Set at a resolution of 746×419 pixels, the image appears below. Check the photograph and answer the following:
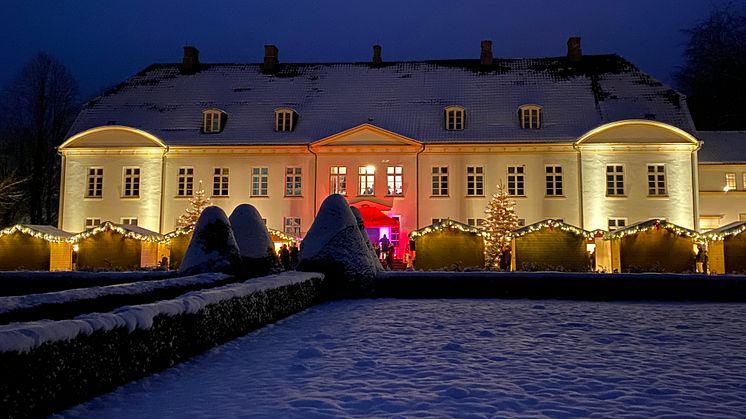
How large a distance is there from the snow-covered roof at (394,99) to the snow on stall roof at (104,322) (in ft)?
82.3

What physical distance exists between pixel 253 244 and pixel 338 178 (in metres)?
17.1

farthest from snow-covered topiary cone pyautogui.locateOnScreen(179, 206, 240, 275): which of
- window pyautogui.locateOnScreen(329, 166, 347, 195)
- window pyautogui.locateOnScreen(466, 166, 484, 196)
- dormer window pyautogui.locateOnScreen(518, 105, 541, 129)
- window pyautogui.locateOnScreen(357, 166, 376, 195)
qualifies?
dormer window pyautogui.locateOnScreen(518, 105, 541, 129)

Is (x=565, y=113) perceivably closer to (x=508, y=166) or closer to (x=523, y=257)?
(x=508, y=166)

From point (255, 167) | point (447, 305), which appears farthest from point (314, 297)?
point (255, 167)

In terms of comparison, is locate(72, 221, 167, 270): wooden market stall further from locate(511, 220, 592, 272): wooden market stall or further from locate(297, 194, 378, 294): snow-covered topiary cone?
locate(511, 220, 592, 272): wooden market stall

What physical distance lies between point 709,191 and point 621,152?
6.65m

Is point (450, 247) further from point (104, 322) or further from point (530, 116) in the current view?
point (104, 322)

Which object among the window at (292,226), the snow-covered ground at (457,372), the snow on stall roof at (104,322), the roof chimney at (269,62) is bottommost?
the snow-covered ground at (457,372)

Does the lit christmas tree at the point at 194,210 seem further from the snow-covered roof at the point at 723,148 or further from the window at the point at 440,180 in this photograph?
the snow-covered roof at the point at 723,148

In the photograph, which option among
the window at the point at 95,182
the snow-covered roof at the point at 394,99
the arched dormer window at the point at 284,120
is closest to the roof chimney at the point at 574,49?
the snow-covered roof at the point at 394,99

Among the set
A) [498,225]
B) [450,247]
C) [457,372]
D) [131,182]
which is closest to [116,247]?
[131,182]

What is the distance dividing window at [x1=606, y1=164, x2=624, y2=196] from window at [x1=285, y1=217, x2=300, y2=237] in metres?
16.0

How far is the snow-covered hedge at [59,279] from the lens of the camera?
58.3ft

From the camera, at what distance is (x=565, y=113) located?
33.9 m
